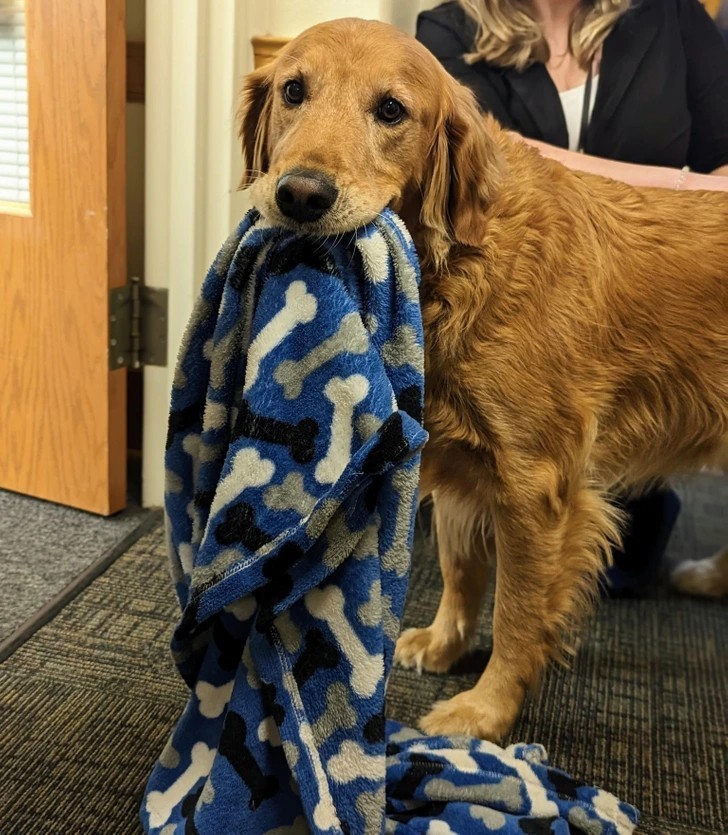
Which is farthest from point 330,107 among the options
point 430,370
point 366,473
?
point 366,473

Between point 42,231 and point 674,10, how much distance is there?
1518mm

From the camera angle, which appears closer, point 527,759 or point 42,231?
point 527,759

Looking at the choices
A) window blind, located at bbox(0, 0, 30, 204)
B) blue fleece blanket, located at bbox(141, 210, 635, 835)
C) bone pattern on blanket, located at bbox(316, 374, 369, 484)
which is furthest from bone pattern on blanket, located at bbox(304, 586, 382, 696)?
window blind, located at bbox(0, 0, 30, 204)

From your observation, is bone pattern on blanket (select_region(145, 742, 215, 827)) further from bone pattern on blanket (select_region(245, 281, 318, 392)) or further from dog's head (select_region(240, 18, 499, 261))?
dog's head (select_region(240, 18, 499, 261))

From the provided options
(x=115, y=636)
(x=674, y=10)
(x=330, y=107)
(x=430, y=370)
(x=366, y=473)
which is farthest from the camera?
(x=674, y=10)

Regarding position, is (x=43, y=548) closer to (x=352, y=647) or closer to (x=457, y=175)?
(x=352, y=647)

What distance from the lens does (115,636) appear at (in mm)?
1599

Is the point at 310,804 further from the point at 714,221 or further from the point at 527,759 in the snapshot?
the point at 714,221

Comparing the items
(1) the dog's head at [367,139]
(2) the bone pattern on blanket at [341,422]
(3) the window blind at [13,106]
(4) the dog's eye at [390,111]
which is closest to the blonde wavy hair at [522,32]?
(1) the dog's head at [367,139]

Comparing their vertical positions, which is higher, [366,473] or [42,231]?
[42,231]

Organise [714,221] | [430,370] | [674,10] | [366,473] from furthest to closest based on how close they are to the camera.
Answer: [674,10], [714,221], [430,370], [366,473]

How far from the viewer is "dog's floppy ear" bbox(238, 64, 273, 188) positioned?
1.27m

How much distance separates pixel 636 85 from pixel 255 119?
94 cm

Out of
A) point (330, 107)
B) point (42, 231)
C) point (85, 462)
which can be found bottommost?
point (85, 462)
